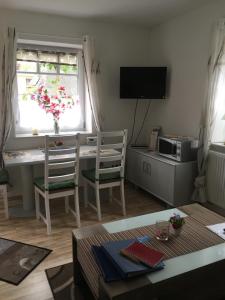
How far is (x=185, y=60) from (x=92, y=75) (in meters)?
1.28

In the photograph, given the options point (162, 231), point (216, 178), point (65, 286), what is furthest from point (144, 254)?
point (216, 178)

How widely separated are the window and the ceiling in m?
0.55

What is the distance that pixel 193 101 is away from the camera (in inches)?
133

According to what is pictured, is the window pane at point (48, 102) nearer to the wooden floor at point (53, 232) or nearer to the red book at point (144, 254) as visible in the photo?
the wooden floor at point (53, 232)

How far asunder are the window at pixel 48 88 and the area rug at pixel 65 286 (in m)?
2.10

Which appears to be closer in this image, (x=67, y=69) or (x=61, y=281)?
(x=61, y=281)

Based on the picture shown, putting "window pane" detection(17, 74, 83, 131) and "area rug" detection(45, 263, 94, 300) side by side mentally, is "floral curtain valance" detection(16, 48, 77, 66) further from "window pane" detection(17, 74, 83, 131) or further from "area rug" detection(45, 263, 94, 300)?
"area rug" detection(45, 263, 94, 300)

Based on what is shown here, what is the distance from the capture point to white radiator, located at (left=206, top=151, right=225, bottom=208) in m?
2.89

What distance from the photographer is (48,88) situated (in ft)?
12.6

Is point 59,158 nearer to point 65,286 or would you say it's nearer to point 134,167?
point 65,286

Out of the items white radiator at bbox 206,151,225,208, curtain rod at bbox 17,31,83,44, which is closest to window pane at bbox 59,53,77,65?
curtain rod at bbox 17,31,83,44

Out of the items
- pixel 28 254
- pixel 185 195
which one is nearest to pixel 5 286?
pixel 28 254

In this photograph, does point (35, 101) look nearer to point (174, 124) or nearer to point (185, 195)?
point (174, 124)

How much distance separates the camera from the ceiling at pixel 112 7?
3.01 m
